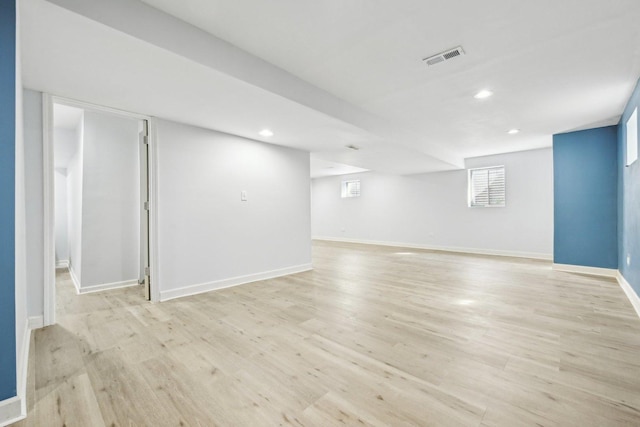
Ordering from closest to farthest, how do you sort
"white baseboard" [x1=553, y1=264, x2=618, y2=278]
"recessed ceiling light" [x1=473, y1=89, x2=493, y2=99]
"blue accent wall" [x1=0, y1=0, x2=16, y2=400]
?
"blue accent wall" [x1=0, y1=0, x2=16, y2=400] < "recessed ceiling light" [x1=473, y1=89, x2=493, y2=99] < "white baseboard" [x1=553, y1=264, x2=618, y2=278]

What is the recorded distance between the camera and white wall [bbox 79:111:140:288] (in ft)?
12.9

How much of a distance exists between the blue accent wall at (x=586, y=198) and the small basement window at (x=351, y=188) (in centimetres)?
581

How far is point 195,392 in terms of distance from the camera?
5.44 ft

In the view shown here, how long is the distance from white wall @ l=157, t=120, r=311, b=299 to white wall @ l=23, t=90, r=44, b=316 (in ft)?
3.44

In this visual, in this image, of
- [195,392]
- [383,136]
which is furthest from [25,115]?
[383,136]

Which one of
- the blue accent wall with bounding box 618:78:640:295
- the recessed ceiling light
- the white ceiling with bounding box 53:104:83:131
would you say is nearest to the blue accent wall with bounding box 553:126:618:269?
the blue accent wall with bounding box 618:78:640:295

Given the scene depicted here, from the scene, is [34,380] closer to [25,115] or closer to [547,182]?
[25,115]

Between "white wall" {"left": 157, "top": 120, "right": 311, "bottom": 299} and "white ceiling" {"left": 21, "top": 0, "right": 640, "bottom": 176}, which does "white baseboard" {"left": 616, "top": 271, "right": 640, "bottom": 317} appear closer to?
"white ceiling" {"left": 21, "top": 0, "right": 640, "bottom": 176}

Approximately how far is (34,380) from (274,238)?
3214 millimetres

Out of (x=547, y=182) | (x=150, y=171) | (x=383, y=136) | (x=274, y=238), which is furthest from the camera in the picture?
(x=547, y=182)

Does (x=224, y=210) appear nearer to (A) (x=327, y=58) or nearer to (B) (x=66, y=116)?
(A) (x=327, y=58)

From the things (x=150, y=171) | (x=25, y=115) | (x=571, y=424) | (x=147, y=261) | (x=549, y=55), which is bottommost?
(x=571, y=424)

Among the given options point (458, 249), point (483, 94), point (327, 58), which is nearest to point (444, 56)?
point (327, 58)

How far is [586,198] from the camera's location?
4.75 meters
